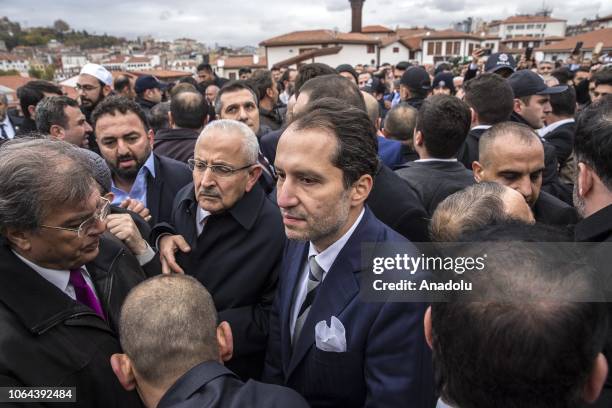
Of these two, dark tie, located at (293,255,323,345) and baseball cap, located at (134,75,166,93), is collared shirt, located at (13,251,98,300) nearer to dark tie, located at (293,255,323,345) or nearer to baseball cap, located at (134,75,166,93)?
dark tie, located at (293,255,323,345)

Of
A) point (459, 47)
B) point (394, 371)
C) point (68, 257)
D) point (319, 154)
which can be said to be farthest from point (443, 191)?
point (459, 47)

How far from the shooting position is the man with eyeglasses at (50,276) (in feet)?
5.00

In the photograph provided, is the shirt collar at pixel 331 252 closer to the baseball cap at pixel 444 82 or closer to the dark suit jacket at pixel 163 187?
the dark suit jacket at pixel 163 187

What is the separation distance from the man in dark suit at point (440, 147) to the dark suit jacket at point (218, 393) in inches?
72.5

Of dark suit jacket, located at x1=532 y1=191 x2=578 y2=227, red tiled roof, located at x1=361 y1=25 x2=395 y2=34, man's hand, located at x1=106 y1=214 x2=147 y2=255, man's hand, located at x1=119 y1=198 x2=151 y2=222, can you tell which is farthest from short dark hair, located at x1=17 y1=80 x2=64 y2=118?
red tiled roof, located at x1=361 y1=25 x2=395 y2=34

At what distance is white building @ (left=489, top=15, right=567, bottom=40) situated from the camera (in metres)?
79.4

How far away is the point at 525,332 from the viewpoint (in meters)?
0.92

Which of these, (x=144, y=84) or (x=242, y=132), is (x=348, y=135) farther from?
(x=144, y=84)

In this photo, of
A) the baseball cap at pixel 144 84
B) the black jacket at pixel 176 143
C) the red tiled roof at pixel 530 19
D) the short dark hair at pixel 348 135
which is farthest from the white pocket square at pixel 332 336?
the red tiled roof at pixel 530 19

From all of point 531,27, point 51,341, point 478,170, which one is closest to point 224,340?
point 51,341

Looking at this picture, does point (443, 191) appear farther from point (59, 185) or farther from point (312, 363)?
point (59, 185)

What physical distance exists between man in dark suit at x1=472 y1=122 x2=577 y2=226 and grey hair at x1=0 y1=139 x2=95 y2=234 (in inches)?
89.6

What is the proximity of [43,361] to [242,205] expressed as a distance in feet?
4.11

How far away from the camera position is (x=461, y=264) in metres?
1.16
